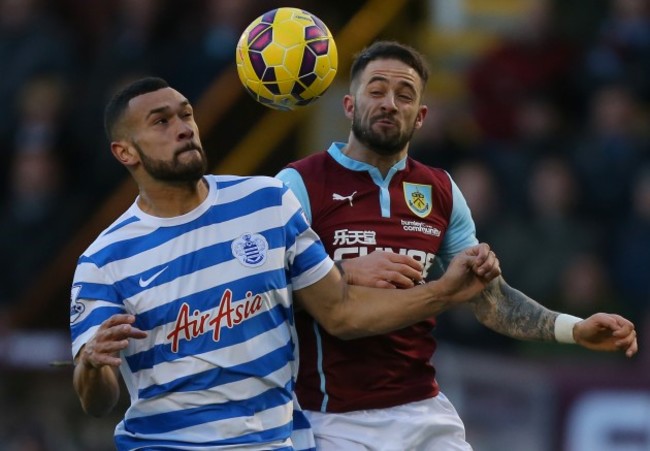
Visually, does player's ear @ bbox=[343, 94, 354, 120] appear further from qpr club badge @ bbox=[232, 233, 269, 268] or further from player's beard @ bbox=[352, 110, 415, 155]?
qpr club badge @ bbox=[232, 233, 269, 268]

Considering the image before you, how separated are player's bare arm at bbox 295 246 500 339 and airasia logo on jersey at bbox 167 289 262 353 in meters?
0.34

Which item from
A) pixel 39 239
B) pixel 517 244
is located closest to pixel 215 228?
pixel 517 244

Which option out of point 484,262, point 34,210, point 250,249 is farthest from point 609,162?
point 250,249

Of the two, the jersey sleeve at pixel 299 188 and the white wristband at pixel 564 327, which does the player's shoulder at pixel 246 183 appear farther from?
the white wristband at pixel 564 327

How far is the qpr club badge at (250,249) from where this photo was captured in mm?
6402

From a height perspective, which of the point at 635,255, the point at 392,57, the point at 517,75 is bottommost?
the point at 635,255

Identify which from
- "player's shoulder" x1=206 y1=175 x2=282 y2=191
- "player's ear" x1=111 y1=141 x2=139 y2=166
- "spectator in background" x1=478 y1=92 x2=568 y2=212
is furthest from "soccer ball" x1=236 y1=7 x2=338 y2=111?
"spectator in background" x1=478 y1=92 x2=568 y2=212

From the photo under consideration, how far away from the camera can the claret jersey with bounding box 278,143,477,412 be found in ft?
22.3

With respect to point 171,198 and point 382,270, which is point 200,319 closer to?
point 171,198

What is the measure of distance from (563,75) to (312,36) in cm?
653

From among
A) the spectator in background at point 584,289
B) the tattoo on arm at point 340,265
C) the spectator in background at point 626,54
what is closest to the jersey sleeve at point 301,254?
the tattoo on arm at point 340,265

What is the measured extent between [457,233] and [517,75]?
6.40 meters

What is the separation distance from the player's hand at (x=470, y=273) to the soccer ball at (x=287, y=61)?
1.04m

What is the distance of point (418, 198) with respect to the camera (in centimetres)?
702
